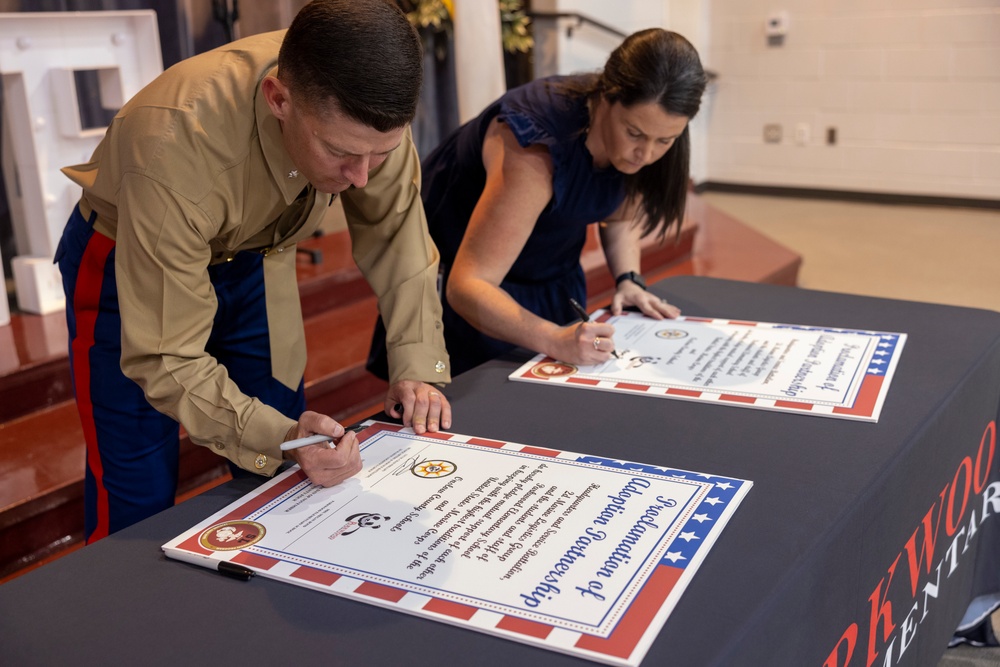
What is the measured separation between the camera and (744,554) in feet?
3.08

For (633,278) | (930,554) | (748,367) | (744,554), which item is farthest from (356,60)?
(930,554)

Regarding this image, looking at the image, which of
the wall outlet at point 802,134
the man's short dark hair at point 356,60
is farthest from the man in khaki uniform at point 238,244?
the wall outlet at point 802,134

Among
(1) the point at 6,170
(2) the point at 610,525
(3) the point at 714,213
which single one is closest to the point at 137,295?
(2) the point at 610,525

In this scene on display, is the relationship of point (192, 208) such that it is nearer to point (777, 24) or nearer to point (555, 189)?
point (555, 189)

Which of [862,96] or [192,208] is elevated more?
[192,208]

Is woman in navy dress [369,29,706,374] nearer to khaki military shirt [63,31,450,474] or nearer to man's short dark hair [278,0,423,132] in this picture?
khaki military shirt [63,31,450,474]

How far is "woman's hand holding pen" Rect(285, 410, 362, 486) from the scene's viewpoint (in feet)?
3.61

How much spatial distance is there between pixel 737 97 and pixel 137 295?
6.30 meters

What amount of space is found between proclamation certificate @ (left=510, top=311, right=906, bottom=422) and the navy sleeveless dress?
229 mm

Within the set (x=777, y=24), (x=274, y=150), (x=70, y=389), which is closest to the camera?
(x=274, y=150)

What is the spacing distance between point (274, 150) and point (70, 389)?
1819 millimetres

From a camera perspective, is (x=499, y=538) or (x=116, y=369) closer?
(x=499, y=538)

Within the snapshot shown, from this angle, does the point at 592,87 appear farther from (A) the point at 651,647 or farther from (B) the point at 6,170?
(B) the point at 6,170

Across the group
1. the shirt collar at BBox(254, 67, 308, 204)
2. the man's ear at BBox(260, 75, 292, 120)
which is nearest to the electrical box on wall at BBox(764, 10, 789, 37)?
the shirt collar at BBox(254, 67, 308, 204)
